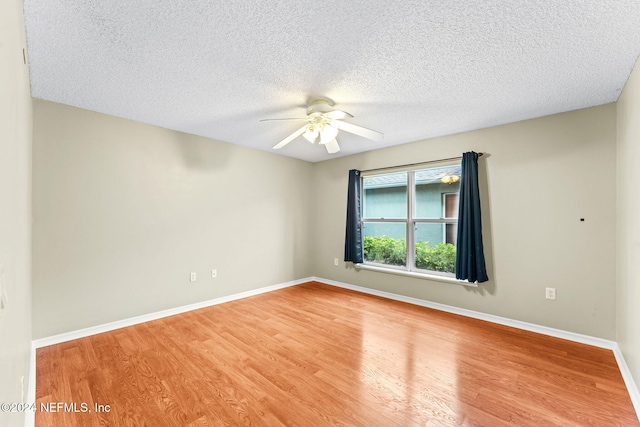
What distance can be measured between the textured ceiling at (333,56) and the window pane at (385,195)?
1.34m

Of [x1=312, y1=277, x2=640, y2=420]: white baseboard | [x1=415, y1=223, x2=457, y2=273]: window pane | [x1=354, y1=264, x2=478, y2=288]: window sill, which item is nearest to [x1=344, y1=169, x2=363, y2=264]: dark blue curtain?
[x1=354, y1=264, x2=478, y2=288]: window sill

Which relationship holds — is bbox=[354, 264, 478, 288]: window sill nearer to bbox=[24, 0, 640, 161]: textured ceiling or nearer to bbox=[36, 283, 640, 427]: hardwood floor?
bbox=[36, 283, 640, 427]: hardwood floor

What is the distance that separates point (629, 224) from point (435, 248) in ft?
6.06

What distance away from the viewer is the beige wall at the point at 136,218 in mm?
2488

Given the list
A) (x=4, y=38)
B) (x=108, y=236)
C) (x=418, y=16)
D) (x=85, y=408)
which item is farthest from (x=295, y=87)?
(x=85, y=408)

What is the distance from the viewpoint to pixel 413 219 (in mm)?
3830

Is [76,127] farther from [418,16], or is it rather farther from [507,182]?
[507,182]

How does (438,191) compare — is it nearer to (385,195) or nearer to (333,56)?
(385,195)

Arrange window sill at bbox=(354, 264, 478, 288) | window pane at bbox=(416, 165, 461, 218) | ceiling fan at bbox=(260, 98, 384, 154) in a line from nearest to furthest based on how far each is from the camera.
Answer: ceiling fan at bbox=(260, 98, 384, 154), window sill at bbox=(354, 264, 478, 288), window pane at bbox=(416, 165, 461, 218)

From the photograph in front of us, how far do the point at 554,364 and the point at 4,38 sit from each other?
12.1 feet

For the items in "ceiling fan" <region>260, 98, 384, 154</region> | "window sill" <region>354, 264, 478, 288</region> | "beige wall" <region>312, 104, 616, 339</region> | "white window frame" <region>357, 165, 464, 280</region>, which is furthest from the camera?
"white window frame" <region>357, 165, 464, 280</region>

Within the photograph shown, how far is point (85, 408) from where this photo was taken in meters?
1.66

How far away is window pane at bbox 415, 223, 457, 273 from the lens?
353 centimetres

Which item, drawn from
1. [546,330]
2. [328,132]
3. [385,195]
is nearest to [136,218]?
[328,132]
